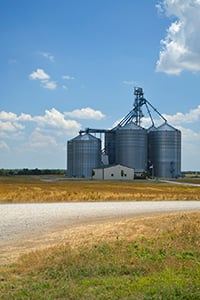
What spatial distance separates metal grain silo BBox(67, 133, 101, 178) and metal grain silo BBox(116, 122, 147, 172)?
549 centimetres

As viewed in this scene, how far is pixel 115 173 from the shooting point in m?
102

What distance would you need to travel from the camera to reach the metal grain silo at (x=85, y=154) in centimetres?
10525

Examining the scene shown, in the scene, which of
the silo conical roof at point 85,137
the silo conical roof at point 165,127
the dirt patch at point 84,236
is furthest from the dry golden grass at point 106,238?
the silo conical roof at point 165,127

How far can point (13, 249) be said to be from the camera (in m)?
13.8

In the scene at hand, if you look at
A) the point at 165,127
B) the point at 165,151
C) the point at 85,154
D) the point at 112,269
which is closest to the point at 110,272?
the point at 112,269

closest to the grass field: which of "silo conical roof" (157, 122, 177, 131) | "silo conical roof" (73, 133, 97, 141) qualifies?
"silo conical roof" (73, 133, 97, 141)

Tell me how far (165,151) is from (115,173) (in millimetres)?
13094

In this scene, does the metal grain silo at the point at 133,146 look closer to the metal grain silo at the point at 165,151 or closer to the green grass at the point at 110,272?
the metal grain silo at the point at 165,151

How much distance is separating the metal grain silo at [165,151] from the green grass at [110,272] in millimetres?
91779

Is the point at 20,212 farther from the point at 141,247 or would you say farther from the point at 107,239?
the point at 141,247

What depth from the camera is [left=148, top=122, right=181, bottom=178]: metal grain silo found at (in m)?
105

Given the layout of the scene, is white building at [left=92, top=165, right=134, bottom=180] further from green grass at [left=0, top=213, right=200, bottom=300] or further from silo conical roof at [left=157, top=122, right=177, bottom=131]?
green grass at [left=0, top=213, right=200, bottom=300]

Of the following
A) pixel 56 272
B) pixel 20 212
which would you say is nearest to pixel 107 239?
pixel 56 272

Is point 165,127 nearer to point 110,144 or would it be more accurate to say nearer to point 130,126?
point 130,126
